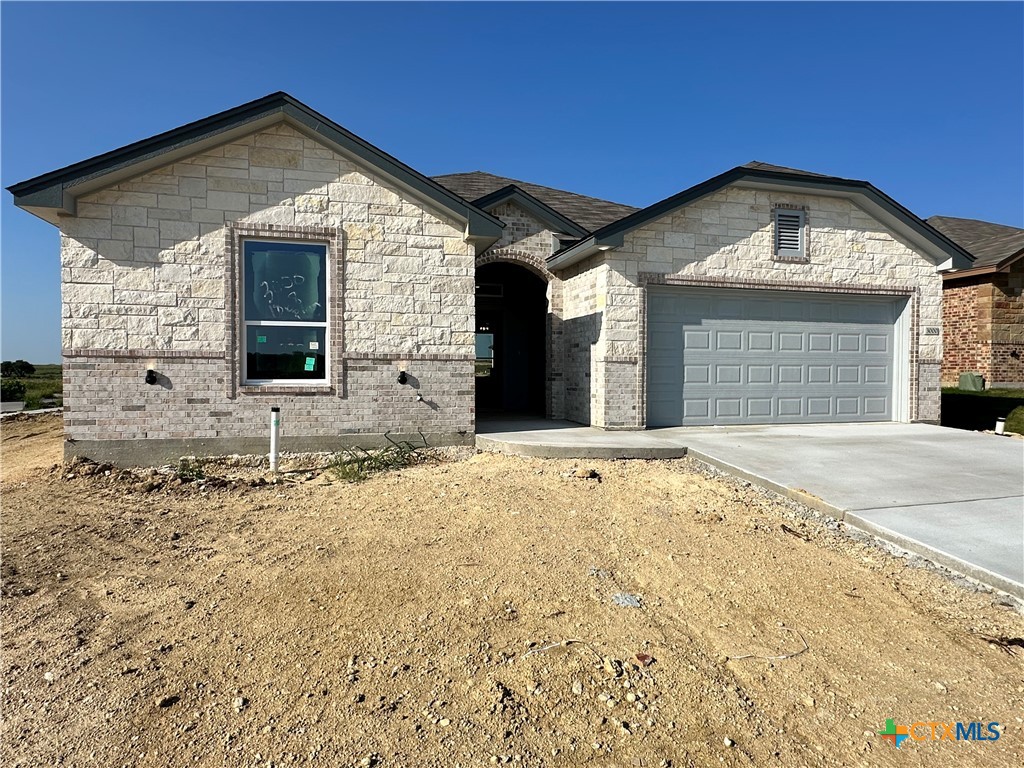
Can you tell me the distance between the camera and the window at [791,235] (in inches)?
451

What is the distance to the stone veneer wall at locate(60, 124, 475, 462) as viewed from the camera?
8086 millimetres

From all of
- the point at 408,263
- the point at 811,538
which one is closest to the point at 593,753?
the point at 811,538

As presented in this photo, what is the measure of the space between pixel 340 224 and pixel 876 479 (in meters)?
7.65

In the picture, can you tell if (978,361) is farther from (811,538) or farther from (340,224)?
(340,224)

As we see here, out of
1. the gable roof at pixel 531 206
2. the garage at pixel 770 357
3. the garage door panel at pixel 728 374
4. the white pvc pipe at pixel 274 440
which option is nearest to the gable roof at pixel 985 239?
the garage at pixel 770 357

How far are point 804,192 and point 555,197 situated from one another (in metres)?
6.25

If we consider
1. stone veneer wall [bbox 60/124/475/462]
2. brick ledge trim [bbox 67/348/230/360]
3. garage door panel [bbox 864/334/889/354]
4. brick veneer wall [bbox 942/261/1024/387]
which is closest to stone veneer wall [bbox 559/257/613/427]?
stone veneer wall [bbox 60/124/475/462]

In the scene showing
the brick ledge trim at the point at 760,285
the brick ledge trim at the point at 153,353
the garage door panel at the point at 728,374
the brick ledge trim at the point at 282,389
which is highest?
the brick ledge trim at the point at 760,285

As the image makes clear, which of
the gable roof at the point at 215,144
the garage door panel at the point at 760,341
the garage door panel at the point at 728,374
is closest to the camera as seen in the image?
the gable roof at the point at 215,144

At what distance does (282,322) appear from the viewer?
8781mm

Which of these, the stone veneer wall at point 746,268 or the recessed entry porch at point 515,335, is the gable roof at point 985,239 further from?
the recessed entry porch at point 515,335

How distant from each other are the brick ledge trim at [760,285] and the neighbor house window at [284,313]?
5497 mm

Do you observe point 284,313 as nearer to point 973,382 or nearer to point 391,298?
point 391,298

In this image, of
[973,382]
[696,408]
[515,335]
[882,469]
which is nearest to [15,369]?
[515,335]
